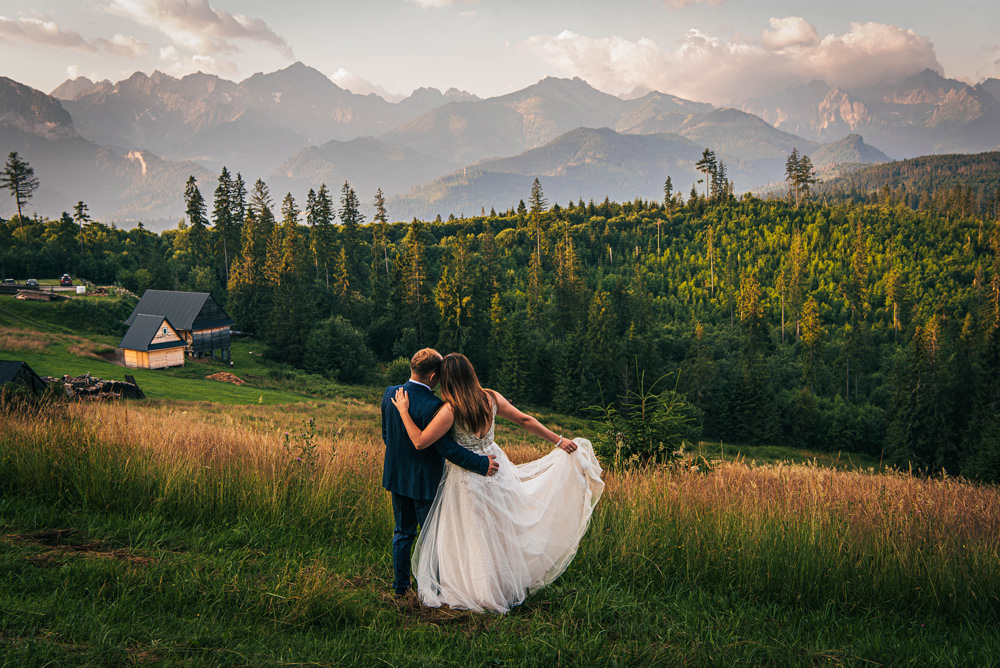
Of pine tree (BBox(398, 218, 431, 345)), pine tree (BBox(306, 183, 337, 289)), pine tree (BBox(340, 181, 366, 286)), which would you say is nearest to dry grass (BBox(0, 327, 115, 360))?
pine tree (BBox(398, 218, 431, 345))

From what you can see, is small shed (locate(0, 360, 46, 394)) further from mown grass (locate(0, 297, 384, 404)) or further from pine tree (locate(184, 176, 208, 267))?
pine tree (locate(184, 176, 208, 267))

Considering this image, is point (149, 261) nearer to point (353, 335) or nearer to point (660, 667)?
point (353, 335)

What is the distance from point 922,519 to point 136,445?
851cm

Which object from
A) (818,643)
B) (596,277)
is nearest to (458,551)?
(818,643)

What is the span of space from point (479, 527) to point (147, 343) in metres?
43.6

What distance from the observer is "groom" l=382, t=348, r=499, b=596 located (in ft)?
14.4

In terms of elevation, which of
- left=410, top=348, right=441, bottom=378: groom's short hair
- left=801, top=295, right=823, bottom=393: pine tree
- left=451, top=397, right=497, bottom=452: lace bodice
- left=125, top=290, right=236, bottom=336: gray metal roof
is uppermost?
left=125, top=290, right=236, bottom=336: gray metal roof

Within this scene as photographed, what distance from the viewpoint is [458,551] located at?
14.3 feet

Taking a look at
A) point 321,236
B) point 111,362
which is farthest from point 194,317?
point 321,236

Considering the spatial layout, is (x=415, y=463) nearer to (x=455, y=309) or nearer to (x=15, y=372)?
(x=15, y=372)

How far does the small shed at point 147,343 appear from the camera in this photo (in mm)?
39500

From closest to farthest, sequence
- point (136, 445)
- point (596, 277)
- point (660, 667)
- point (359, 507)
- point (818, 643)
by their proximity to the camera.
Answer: point (660, 667), point (818, 643), point (359, 507), point (136, 445), point (596, 277)

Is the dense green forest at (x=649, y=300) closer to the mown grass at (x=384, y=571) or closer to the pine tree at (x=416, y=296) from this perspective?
the pine tree at (x=416, y=296)

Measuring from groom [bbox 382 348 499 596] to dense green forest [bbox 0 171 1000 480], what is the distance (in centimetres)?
3772
